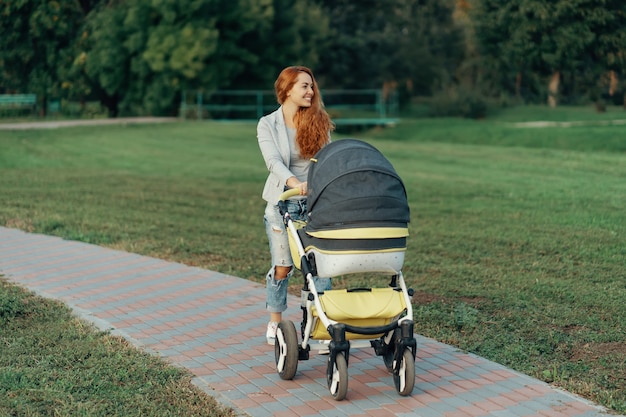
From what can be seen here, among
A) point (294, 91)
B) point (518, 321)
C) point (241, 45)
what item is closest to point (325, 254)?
point (294, 91)

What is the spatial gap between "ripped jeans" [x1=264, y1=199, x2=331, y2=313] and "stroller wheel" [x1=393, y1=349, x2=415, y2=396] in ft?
2.85

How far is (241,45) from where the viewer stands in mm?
41562

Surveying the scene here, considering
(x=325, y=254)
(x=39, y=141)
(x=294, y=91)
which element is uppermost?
(x=294, y=91)

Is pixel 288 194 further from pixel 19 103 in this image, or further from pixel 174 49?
pixel 19 103

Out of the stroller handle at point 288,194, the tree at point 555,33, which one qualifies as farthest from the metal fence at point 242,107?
the stroller handle at point 288,194

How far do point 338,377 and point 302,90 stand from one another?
184 cm

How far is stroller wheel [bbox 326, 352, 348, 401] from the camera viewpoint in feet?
17.4

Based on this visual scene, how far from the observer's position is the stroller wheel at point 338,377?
529cm

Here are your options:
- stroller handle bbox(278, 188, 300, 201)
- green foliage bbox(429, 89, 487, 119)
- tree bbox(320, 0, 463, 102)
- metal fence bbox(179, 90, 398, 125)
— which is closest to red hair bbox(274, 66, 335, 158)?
stroller handle bbox(278, 188, 300, 201)

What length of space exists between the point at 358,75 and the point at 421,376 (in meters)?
49.7

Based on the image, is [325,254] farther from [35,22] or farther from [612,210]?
[35,22]

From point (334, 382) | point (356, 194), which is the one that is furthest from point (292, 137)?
point (334, 382)

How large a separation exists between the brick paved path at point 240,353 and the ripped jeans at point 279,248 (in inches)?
13.8

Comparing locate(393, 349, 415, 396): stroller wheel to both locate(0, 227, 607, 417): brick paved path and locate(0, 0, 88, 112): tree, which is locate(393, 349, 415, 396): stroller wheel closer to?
locate(0, 227, 607, 417): brick paved path
